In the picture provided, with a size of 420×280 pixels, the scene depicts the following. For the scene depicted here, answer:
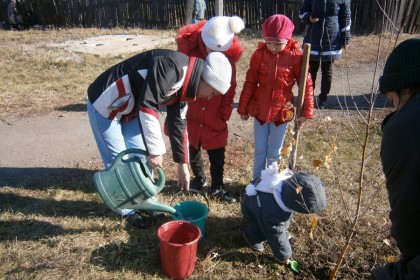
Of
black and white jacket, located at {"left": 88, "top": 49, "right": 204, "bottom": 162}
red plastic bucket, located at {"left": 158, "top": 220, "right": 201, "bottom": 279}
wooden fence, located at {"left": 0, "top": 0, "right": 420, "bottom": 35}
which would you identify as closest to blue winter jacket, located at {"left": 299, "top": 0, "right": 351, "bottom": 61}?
black and white jacket, located at {"left": 88, "top": 49, "right": 204, "bottom": 162}

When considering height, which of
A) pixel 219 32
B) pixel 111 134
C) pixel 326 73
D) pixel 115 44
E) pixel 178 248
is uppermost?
pixel 219 32

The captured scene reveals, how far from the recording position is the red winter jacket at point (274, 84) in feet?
9.89

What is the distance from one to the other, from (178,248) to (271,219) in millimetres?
590

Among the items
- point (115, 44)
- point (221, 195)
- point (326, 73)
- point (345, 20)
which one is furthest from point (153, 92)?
point (115, 44)

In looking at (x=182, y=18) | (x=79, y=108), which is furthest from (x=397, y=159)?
(x=182, y=18)

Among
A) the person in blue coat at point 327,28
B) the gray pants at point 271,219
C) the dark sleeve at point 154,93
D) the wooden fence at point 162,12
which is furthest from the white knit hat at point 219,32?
the wooden fence at point 162,12

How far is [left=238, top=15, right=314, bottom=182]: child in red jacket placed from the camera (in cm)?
291

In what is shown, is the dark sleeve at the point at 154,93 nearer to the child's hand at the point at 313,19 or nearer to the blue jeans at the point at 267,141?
the blue jeans at the point at 267,141

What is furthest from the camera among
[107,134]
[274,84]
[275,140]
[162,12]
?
[162,12]

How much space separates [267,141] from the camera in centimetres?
330

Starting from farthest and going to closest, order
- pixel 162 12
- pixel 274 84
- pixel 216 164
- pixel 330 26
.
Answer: pixel 162 12, pixel 330 26, pixel 216 164, pixel 274 84

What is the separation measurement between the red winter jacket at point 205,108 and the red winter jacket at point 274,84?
6.2 inches

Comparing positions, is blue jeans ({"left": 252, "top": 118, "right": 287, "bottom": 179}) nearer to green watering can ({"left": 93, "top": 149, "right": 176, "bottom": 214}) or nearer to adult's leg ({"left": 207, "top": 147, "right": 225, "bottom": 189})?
adult's leg ({"left": 207, "top": 147, "right": 225, "bottom": 189})

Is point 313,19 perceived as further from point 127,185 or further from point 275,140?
point 127,185
